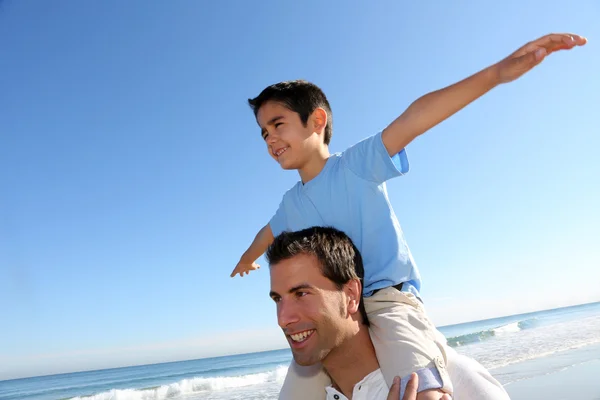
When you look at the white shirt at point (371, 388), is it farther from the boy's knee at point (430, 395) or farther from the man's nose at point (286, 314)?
the man's nose at point (286, 314)

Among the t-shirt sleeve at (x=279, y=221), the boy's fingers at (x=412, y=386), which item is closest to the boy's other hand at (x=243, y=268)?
the t-shirt sleeve at (x=279, y=221)

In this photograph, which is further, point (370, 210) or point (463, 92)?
point (370, 210)

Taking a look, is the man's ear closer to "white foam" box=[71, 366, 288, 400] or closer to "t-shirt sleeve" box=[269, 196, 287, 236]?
"t-shirt sleeve" box=[269, 196, 287, 236]

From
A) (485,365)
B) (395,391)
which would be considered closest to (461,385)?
(395,391)

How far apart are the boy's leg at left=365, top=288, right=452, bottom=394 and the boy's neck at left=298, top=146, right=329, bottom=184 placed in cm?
93

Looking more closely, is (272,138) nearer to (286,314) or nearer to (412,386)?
(286,314)

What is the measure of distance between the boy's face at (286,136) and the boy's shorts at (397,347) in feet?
3.32

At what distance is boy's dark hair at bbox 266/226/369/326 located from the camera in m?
2.43

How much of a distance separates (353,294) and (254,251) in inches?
57.8

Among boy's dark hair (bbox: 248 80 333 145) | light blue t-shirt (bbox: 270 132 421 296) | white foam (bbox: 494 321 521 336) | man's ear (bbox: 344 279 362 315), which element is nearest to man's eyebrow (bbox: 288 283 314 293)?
man's ear (bbox: 344 279 362 315)

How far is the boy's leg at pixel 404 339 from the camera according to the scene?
7.24 feet

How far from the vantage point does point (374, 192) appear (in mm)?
2791

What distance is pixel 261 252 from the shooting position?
3818mm

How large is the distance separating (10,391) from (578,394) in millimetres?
37034
